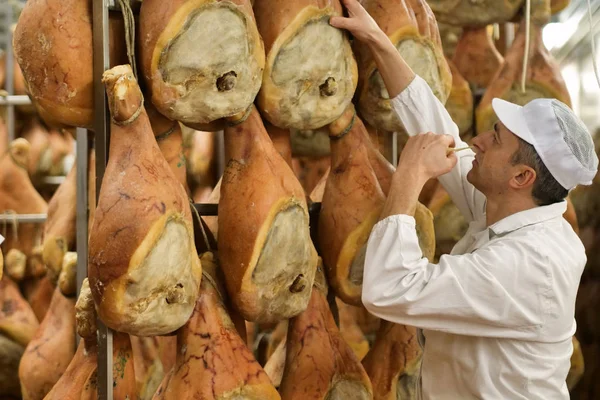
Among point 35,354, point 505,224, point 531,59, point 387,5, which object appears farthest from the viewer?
point 531,59

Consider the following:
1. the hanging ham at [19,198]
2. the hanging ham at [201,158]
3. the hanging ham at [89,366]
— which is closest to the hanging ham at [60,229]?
the hanging ham at [201,158]

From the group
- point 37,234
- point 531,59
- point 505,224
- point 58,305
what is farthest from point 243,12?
point 37,234

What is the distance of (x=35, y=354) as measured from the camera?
2.73 m

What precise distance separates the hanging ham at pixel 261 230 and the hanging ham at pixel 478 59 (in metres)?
1.60

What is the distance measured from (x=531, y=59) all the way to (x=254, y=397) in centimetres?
190

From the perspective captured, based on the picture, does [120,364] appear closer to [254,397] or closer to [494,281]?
[254,397]

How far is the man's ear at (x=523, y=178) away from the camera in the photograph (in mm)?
1942

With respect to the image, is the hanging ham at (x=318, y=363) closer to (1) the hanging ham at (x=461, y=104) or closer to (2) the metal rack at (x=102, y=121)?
(2) the metal rack at (x=102, y=121)

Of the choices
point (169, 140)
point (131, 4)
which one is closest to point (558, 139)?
point (169, 140)

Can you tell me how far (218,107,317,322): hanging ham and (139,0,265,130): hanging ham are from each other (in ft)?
0.39

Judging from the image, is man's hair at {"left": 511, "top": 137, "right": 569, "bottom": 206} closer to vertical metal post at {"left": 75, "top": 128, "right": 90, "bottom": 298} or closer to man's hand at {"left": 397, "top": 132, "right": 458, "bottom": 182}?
man's hand at {"left": 397, "top": 132, "right": 458, "bottom": 182}

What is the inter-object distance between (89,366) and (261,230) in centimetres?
51

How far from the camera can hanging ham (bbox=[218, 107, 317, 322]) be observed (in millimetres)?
1844

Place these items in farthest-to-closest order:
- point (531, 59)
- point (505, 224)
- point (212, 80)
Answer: point (531, 59) < point (505, 224) < point (212, 80)
